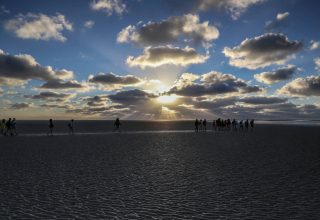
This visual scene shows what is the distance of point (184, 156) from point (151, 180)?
850 centimetres

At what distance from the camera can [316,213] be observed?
364 inches

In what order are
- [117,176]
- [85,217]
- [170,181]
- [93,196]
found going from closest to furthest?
[85,217] → [93,196] → [170,181] → [117,176]

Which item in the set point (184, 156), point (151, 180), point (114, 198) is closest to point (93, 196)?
point (114, 198)

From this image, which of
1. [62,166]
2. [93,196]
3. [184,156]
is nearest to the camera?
[93,196]

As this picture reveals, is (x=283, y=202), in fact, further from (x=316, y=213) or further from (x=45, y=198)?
(x=45, y=198)

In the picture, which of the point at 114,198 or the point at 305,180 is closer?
the point at 114,198

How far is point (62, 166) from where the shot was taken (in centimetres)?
1770

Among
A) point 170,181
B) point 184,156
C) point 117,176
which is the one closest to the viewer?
point 170,181

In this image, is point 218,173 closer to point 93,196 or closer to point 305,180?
point 305,180

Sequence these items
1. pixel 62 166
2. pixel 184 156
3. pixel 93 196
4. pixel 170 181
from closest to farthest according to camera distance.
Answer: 1. pixel 93 196
2. pixel 170 181
3. pixel 62 166
4. pixel 184 156

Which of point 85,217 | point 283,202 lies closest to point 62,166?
point 85,217

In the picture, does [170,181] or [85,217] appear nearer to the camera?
[85,217]

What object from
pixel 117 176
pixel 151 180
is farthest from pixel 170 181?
pixel 117 176

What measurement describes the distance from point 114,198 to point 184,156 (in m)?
11.9
